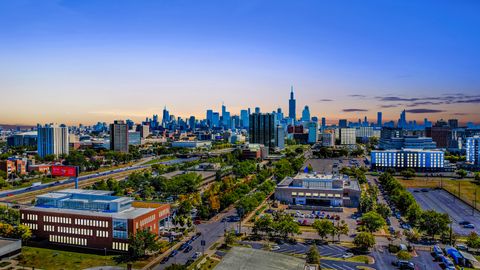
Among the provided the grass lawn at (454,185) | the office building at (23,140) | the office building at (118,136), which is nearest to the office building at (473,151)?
the grass lawn at (454,185)

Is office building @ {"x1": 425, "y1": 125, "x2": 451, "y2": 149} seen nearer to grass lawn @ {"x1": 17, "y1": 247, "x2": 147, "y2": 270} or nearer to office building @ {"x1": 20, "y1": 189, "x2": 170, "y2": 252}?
office building @ {"x1": 20, "y1": 189, "x2": 170, "y2": 252}

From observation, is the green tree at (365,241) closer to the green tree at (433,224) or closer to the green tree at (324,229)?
the green tree at (324,229)

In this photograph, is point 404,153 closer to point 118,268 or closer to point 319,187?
point 319,187

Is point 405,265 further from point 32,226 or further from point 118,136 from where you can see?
point 118,136

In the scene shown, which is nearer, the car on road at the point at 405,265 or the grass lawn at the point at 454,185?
the car on road at the point at 405,265

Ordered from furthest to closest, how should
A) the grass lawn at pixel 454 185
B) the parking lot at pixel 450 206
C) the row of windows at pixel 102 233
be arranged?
the grass lawn at pixel 454 185 < the parking lot at pixel 450 206 < the row of windows at pixel 102 233

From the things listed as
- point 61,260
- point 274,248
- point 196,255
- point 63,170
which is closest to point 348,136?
point 63,170
